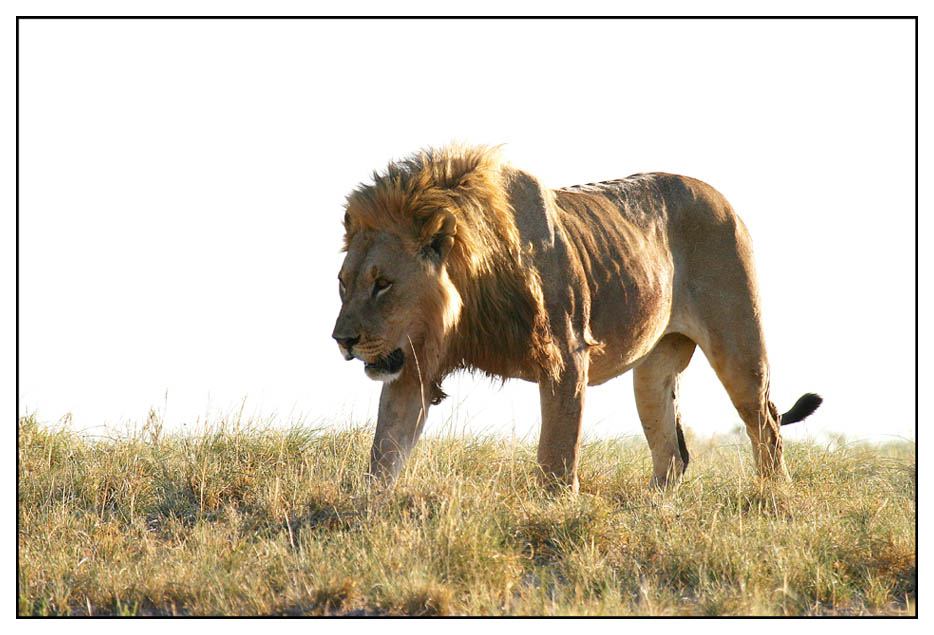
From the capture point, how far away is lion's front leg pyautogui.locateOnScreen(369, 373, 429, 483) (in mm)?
5109

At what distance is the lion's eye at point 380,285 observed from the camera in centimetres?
479

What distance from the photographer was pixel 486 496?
5035 mm

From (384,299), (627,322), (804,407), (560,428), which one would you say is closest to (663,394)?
(804,407)

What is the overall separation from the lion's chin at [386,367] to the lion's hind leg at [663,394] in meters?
2.08

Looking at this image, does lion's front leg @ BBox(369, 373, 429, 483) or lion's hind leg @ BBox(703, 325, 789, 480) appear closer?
lion's front leg @ BBox(369, 373, 429, 483)

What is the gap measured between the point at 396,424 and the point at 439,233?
97 cm

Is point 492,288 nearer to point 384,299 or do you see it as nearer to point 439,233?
point 439,233

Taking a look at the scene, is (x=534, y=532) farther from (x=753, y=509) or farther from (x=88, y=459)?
(x=88, y=459)

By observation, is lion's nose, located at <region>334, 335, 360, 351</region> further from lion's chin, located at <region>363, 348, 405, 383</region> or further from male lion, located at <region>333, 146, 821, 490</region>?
lion's chin, located at <region>363, 348, 405, 383</region>

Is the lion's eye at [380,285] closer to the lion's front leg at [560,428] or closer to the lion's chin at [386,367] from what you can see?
the lion's chin at [386,367]

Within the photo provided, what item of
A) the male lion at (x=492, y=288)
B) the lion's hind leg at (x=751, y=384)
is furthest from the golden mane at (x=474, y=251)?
the lion's hind leg at (x=751, y=384)

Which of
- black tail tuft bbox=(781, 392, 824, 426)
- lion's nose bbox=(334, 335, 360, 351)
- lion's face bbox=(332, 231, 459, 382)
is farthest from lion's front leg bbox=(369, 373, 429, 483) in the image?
black tail tuft bbox=(781, 392, 824, 426)

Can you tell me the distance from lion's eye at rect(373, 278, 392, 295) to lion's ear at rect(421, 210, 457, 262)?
0.71ft

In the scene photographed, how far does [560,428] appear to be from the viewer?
5039mm
